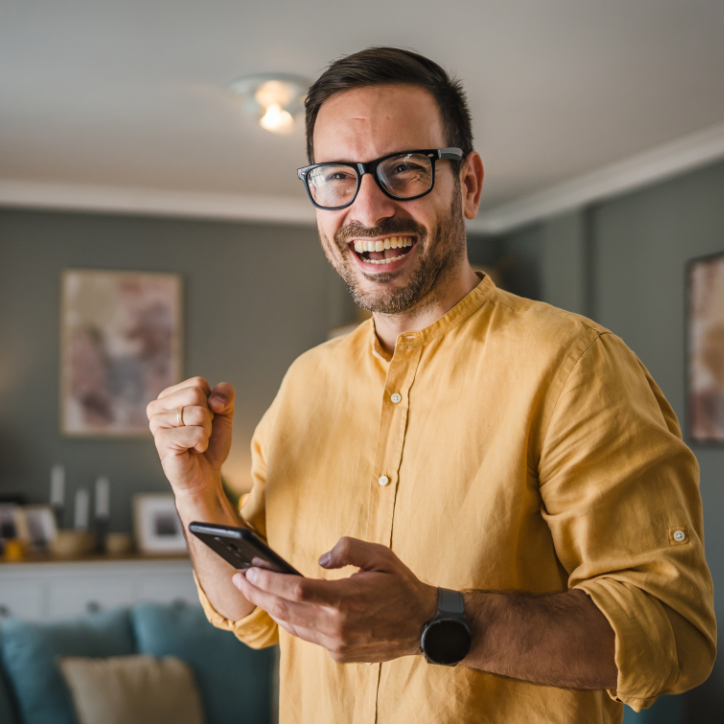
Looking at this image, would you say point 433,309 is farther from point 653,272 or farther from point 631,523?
point 653,272

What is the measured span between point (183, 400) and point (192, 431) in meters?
0.05

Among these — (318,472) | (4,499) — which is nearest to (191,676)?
(4,499)

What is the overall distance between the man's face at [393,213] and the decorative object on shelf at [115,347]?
3450 millimetres

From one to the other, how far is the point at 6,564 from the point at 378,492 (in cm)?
341

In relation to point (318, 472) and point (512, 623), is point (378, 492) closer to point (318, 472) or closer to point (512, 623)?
point (318, 472)

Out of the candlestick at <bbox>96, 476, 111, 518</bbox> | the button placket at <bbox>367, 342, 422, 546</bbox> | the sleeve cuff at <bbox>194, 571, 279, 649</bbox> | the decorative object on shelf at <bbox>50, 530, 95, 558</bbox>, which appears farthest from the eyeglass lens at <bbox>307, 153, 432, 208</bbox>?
the candlestick at <bbox>96, 476, 111, 518</bbox>

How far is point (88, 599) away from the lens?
3945mm

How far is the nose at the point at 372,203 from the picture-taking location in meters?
1.04

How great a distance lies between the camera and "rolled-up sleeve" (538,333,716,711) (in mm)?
797

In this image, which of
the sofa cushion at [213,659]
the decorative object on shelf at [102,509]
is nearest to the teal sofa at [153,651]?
the sofa cushion at [213,659]

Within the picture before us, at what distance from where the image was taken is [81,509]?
14.0 feet

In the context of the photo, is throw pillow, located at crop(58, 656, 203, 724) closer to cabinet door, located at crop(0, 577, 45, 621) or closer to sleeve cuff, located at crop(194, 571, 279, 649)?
cabinet door, located at crop(0, 577, 45, 621)

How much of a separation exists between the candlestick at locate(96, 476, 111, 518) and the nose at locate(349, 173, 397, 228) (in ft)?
11.9

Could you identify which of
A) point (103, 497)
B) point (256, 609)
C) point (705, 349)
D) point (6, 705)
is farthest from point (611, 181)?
point (6, 705)
